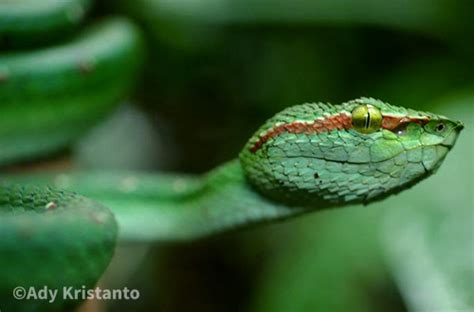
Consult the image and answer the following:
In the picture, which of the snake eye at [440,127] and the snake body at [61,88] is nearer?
the snake eye at [440,127]

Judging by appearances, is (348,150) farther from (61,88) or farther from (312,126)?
(61,88)

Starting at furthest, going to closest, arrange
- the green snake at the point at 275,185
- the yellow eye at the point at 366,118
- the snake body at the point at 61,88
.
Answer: the snake body at the point at 61,88 < the yellow eye at the point at 366,118 < the green snake at the point at 275,185

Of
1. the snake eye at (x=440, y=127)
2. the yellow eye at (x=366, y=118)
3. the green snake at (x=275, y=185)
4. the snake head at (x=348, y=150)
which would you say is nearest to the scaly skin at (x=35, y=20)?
the green snake at (x=275, y=185)

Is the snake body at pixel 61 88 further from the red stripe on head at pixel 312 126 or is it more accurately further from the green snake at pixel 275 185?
the red stripe on head at pixel 312 126

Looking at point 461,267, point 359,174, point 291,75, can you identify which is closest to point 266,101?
point 291,75

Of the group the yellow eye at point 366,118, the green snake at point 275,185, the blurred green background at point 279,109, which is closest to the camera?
the green snake at point 275,185

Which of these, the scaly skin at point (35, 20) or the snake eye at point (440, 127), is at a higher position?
the snake eye at point (440, 127)

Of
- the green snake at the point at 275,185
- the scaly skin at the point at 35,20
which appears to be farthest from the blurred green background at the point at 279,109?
the green snake at the point at 275,185

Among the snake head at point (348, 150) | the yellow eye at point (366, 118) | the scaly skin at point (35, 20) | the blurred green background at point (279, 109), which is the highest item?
the yellow eye at point (366, 118)

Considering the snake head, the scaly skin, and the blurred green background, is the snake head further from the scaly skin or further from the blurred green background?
the scaly skin
